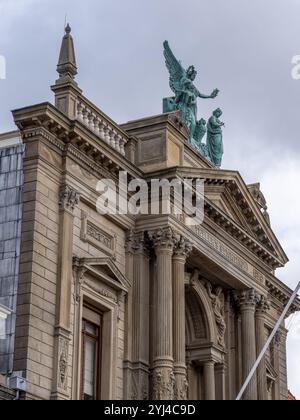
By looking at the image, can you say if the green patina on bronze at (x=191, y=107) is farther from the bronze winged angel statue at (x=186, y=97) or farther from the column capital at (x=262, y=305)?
the column capital at (x=262, y=305)

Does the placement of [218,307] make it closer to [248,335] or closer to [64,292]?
[248,335]

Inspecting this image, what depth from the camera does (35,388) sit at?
25156mm

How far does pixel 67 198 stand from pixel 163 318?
4378mm

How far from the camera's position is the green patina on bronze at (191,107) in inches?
1366

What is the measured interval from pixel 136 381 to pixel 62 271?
405 cm

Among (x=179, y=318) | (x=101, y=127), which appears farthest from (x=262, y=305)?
(x=101, y=127)

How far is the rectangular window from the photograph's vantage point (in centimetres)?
2838

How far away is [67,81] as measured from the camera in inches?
1131

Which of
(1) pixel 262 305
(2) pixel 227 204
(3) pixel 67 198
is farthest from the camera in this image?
(1) pixel 262 305

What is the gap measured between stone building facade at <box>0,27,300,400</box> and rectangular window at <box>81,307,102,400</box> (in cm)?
3

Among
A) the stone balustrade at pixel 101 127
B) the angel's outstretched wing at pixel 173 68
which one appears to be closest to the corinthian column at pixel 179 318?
the stone balustrade at pixel 101 127

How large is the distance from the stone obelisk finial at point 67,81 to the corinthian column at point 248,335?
9910mm

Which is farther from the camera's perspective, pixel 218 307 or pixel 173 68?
pixel 173 68
